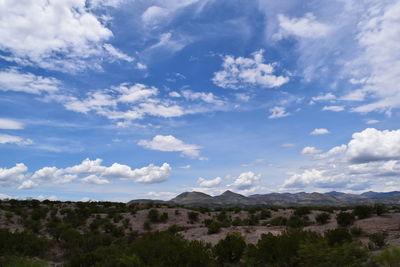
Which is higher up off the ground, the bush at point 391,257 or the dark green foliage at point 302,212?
the dark green foliage at point 302,212

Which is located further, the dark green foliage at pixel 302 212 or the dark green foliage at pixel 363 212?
the dark green foliage at pixel 302 212

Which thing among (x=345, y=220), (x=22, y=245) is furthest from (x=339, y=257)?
(x=22, y=245)

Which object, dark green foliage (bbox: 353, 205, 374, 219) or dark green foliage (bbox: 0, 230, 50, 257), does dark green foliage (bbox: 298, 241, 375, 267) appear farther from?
dark green foliage (bbox: 353, 205, 374, 219)

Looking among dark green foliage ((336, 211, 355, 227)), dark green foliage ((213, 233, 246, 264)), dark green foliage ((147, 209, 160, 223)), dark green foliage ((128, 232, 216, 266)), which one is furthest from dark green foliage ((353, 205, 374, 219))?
dark green foliage ((147, 209, 160, 223))

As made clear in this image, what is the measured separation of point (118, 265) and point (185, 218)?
25.4 meters

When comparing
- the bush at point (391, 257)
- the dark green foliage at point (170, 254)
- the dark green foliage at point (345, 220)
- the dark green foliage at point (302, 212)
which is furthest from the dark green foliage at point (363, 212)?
the bush at point (391, 257)

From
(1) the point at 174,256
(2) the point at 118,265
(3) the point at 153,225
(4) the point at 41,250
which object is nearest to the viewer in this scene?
(2) the point at 118,265

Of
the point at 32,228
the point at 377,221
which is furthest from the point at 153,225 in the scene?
the point at 377,221

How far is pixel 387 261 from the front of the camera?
27.5ft

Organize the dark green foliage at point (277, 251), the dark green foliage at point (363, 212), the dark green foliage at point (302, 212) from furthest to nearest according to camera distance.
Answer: the dark green foliage at point (302, 212), the dark green foliage at point (363, 212), the dark green foliage at point (277, 251)

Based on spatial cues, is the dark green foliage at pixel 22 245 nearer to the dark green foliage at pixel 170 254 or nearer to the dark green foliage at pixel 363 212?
the dark green foliage at pixel 170 254

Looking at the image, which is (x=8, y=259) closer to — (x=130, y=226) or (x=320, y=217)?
(x=130, y=226)

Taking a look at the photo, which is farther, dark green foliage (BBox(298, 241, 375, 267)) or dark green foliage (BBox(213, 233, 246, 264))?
dark green foliage (BBox(213, 233, 246, 264))

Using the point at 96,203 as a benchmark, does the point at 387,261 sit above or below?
below
